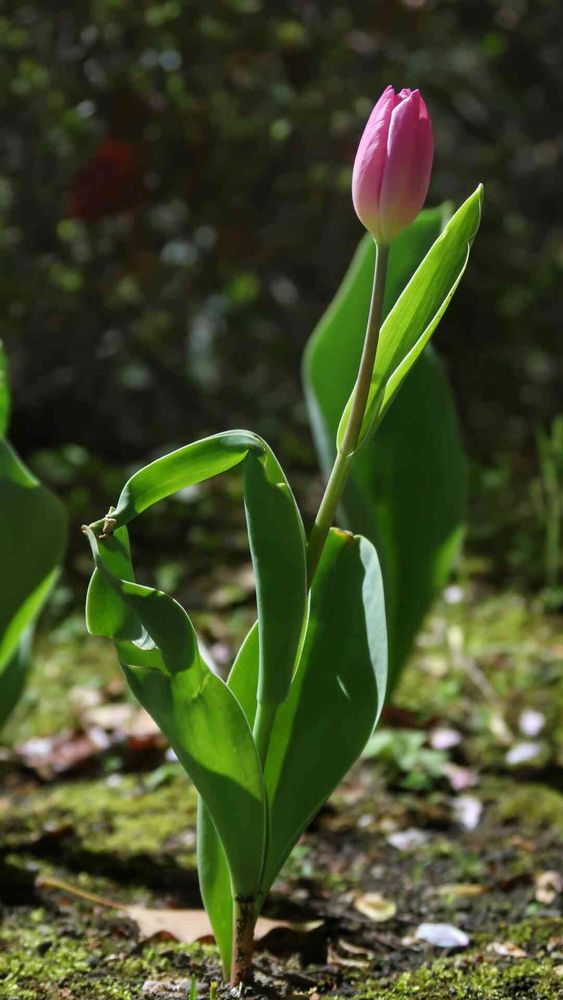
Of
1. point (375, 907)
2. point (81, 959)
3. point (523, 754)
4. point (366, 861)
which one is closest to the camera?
point (81, 959)

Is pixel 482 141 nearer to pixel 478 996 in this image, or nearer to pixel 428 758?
pixel 428 758

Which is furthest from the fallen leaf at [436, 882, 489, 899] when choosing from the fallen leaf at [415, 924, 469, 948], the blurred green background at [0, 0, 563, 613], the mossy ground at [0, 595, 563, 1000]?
the blurred green background at [0, 0, 563, 613]

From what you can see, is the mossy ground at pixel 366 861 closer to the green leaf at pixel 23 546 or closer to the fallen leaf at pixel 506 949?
the fallen leaf at pixel 506 949

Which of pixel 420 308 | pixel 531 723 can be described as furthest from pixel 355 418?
pixel 531 723

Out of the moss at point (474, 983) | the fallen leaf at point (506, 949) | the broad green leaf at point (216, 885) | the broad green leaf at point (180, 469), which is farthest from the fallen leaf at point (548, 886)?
the broad green leaf at point (180, 469)

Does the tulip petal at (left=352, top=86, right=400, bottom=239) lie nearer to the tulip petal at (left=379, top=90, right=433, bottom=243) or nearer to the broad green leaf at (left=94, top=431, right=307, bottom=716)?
the tulip petal at (left=379, top=90, right=433, bottom=243)

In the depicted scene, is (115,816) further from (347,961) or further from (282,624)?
(282,624)
